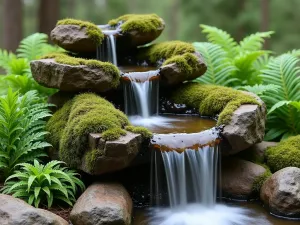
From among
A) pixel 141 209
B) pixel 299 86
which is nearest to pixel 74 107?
pixel 141 209

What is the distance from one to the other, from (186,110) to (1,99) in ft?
9.94

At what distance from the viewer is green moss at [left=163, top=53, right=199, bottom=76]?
729 centimetres

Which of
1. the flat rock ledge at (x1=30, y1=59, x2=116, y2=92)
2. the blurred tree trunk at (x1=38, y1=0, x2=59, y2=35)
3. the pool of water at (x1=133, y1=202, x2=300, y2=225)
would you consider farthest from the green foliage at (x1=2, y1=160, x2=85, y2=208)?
the blurred tree trunk at (x1=38, y1=0, x2=59, y2=35)

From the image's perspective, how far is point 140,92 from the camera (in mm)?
7105

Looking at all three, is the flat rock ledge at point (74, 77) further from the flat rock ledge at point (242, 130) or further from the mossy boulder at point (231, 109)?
the flat rock ledge at point (242, 130)

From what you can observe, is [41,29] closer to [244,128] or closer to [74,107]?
[74,107]

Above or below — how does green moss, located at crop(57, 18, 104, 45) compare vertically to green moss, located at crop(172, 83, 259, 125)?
above

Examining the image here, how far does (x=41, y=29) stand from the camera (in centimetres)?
1413

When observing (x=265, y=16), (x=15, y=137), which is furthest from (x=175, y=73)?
(x=265, y=16)

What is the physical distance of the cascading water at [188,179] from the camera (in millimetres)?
5738

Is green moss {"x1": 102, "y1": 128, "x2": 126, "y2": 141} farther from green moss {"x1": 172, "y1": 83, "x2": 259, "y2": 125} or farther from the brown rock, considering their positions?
the brown rock

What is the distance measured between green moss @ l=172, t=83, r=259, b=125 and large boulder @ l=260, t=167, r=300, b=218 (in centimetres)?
106

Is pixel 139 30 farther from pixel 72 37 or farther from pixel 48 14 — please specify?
pixel 48 14

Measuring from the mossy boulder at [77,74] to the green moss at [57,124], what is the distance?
1.06ft
